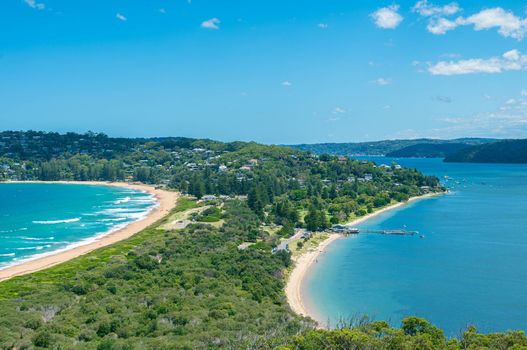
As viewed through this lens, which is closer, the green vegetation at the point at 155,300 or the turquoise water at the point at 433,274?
the green vegetation at the point at 155,300

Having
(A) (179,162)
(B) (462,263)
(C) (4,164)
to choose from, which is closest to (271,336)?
(B) (462,263)

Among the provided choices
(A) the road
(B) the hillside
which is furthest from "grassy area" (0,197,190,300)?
(A) the road

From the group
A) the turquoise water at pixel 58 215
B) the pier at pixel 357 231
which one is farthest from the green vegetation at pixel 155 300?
the pier at pixel 357 231

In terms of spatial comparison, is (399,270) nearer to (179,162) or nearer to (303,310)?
(303,310)

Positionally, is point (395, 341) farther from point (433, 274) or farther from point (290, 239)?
point (290, 239)

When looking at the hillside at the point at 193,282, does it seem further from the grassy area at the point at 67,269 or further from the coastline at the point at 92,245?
the coastline at the point at 92,245

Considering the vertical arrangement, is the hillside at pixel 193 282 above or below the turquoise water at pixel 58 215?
above

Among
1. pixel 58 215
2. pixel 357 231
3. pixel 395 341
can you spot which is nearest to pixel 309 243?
pixel 357 231
